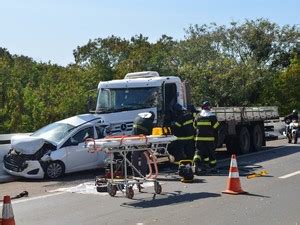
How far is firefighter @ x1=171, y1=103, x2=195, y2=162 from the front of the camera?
13375 mm

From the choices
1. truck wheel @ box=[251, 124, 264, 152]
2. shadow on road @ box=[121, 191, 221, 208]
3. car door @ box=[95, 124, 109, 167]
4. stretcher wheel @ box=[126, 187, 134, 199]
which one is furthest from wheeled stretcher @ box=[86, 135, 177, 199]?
truck wheel @ box=[251, 124, 264, 152]

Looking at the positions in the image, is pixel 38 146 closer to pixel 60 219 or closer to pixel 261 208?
pixel 60 219

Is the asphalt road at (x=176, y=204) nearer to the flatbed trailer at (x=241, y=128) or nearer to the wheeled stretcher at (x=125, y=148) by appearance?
the wheeled stretcher at (x=125, y=148)

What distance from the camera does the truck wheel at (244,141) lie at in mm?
19062

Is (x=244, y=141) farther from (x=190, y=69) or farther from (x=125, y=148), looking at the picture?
(x=190, y=69)

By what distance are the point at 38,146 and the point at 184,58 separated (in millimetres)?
33802

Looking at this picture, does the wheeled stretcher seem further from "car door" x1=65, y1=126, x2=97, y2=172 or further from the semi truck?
the semi truck

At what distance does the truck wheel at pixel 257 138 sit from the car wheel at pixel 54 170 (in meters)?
8.73

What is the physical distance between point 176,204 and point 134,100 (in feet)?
21.9

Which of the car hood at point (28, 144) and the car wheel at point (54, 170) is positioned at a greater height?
the car hood at point (28, 144)

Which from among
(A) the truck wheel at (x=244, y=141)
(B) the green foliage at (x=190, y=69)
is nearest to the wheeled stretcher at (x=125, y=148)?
(A) the truck wheel at (x=244, y=141)

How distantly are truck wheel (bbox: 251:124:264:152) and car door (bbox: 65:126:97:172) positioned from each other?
777 cm

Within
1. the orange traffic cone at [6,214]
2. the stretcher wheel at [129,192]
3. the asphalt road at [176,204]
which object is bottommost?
the asphalt road at [176,204]

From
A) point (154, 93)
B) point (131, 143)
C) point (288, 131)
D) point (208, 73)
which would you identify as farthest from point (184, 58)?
point (131, 143)
